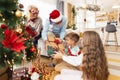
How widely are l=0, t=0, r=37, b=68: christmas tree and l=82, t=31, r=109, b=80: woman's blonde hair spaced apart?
Result: 1.69 feet

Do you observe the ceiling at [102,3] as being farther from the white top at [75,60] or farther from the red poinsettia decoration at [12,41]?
the red poinsettia decoration at [12,41]

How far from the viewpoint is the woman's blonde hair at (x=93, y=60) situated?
1519 mm

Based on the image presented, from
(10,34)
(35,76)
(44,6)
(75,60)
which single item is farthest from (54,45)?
(44,6)

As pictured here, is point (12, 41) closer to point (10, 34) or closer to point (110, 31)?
point (10, 34)

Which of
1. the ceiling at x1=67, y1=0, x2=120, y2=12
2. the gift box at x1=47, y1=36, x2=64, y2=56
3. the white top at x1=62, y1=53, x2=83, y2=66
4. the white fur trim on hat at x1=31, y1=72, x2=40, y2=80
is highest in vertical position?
the ceiling at x1=67, y1=0, x2=120, y2=12

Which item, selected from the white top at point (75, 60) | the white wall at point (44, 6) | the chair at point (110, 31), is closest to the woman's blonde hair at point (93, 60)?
the white top at point (75, 60)

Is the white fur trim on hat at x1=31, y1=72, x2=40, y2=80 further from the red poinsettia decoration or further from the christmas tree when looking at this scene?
the red poinsettia decoration

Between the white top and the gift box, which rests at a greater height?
the gift box

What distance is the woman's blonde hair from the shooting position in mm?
1519

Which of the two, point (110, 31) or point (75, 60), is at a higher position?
point (110, 31)

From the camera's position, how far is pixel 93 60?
1.55 meters

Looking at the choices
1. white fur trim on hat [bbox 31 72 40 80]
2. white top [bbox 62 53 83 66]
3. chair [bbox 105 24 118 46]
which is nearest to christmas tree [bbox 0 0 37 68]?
white top [bbox 62 53 83 66]

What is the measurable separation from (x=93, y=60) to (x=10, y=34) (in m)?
0.69

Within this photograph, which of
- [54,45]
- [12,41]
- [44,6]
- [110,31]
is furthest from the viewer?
[110,31]
